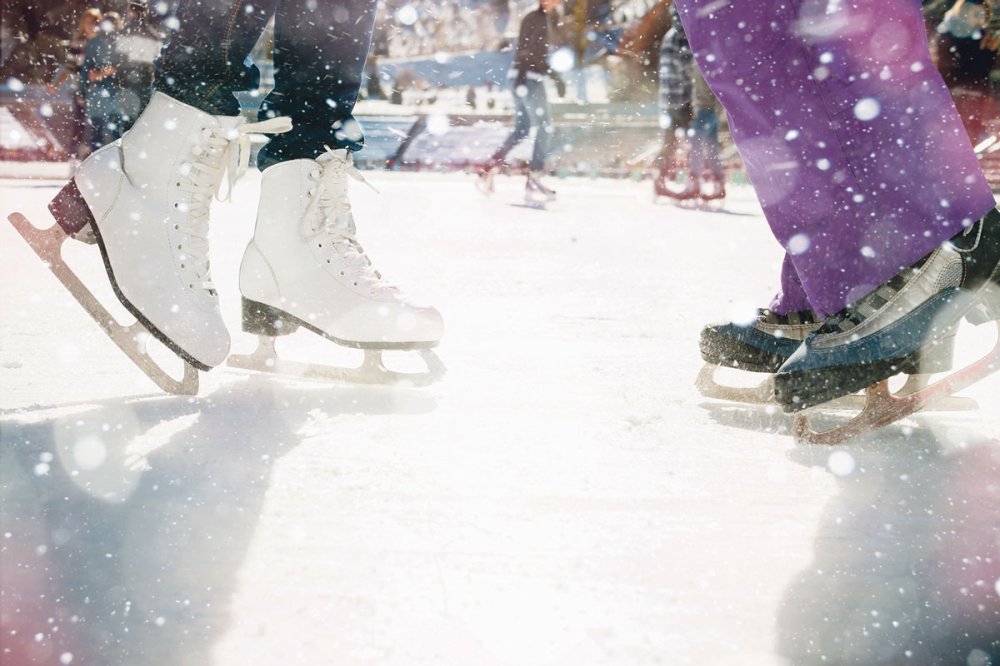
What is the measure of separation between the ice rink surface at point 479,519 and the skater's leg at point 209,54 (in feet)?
1.31

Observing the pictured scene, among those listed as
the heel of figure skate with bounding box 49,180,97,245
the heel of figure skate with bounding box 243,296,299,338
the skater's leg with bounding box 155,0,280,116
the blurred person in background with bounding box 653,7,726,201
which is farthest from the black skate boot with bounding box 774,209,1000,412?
the blurred person in background with bounding box 653,7,726,201

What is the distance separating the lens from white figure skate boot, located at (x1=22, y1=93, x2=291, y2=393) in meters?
1.10

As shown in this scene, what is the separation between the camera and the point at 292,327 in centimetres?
127

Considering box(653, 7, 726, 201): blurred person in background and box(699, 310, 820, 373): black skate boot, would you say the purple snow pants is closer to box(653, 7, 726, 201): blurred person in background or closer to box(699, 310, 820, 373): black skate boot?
box(699, 310, 820, 373): black skate boot

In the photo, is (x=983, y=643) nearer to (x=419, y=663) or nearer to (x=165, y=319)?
(x=419, y=663)

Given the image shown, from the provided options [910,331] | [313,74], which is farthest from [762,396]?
[313,74]

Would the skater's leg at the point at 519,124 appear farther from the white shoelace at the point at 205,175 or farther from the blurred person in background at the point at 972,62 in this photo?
the white shoelace at the point at 205,175

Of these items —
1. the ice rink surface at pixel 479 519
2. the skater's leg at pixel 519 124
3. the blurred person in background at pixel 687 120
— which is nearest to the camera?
the ice rink surface at pixel 479 519

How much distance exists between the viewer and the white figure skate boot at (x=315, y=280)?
48.4 inches

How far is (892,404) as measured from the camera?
96cm

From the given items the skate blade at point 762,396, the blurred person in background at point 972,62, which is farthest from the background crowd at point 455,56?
the skate blade at point 762,396

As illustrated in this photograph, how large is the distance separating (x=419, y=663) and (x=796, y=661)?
265 mm

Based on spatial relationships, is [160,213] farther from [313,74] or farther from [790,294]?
[790,294]

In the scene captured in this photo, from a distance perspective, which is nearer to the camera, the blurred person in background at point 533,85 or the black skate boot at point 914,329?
the black skate boot at point 914,329
